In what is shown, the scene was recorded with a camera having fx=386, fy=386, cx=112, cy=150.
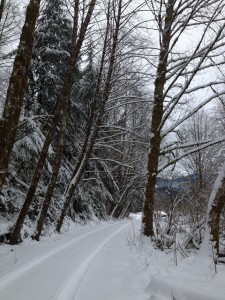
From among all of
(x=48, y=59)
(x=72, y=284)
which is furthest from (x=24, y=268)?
(x=48, y=59)

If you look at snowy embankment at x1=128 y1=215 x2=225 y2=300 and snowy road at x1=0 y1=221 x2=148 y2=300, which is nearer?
snowy embankment at x1=128 y1=215 x2=225 y2=300

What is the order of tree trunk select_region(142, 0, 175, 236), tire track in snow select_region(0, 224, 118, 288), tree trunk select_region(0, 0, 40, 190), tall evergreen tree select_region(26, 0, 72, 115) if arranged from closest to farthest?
tire track in snow select_region(0, 224, 118, 288) → tree trunk select_region(0, 0, 40, 190) → tree trunk select_region(142, 0, 175, 236) → tall evergreen tree select_region(26, 0, 72, 115)

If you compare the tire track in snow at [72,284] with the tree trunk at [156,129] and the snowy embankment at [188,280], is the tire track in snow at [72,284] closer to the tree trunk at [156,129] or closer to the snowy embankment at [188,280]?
the snowy embankment at [188,280]

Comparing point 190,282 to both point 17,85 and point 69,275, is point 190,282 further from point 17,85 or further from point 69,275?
point 17,85

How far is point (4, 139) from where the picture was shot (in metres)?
7.11

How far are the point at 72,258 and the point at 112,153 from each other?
872 inches

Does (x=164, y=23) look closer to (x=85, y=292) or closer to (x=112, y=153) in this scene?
(x=85, y=292)

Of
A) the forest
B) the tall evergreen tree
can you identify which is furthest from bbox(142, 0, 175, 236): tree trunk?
the tall evergreen tree

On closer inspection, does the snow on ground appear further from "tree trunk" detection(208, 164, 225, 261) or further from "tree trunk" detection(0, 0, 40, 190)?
"tree trunk" detection(0, 0, 40, 190)

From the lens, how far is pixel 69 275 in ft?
24.0

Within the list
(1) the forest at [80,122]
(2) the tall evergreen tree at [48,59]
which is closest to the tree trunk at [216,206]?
(1) the forest at [80,122]

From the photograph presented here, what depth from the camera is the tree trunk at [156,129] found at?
11.2 m

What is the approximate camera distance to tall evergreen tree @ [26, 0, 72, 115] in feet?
56.2

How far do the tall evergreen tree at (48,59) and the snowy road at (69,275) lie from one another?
8294 millimetres
